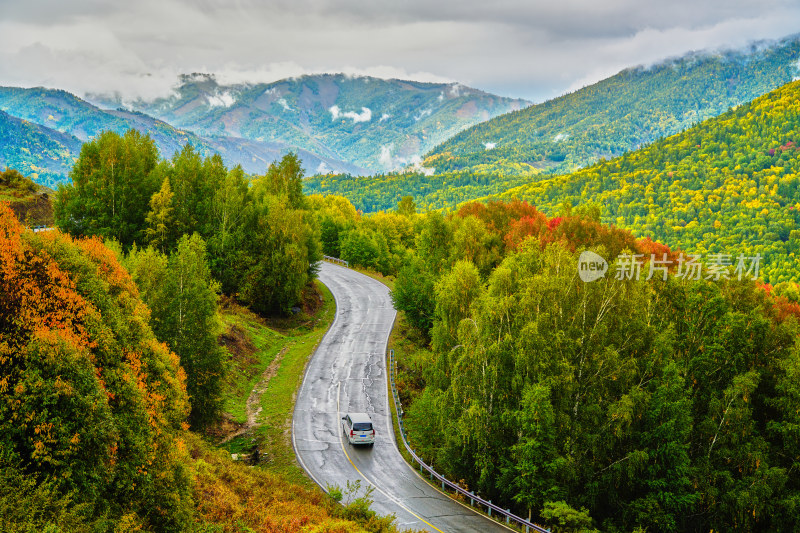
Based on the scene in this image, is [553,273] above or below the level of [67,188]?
below

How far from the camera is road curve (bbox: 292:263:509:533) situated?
84.3ft

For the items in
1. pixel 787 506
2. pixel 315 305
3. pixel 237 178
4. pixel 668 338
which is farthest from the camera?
pixel 315 305

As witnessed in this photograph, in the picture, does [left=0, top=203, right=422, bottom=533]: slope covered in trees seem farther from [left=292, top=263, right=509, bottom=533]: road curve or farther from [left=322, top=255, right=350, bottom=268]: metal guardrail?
[left=322, top=255, right=350, bottom=268]: metal guardrail

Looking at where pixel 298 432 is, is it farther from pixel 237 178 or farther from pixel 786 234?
pixel 786 234

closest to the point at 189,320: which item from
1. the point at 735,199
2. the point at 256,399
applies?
the point at 256,399

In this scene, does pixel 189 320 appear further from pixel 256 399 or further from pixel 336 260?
pixel 336 260

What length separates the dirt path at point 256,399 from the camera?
33978 mm

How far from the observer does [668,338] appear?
30.7 meters

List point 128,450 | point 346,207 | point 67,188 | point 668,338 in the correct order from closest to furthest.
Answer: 1. point 128,450
2. point 668,338
3. point 67,188
4. point 346,207

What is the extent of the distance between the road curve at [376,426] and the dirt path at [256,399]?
9.55 feet

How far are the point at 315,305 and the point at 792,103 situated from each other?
724 ft

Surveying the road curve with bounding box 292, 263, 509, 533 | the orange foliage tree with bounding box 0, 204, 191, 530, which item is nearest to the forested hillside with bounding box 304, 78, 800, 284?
the road curve with bounding box 292, 263, 509, 533

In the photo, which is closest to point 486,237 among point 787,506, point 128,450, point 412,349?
point 412,349

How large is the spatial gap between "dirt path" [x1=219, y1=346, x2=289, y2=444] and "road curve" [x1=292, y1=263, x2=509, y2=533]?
291cm
